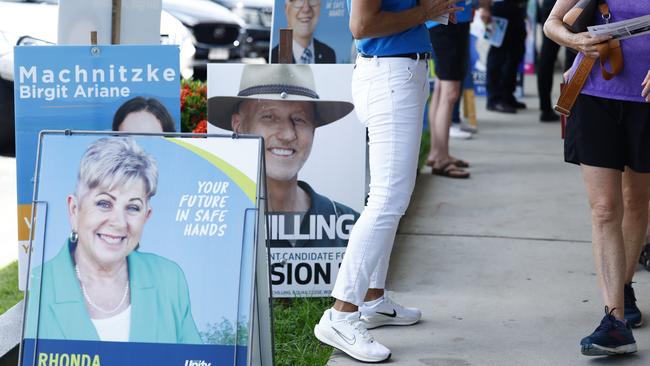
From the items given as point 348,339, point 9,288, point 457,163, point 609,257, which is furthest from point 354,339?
point 457,163

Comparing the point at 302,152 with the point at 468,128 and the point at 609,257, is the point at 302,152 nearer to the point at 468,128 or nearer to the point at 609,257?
the point at 609,257

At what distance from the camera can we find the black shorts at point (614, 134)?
4391mm

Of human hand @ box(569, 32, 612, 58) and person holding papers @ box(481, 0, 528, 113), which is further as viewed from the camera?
person holding papers @ box(481, 0, 528, 113)

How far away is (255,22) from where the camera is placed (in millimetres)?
14320

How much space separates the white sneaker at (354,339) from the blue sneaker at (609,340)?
819 millimetres

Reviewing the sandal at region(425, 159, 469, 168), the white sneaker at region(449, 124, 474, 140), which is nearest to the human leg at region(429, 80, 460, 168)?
the sandal at region(425, 159, 469, 168)

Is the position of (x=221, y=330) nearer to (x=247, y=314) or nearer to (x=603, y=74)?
(x=247, y=314)

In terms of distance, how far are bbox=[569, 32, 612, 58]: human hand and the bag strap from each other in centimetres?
2

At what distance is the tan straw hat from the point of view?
16.4 ft

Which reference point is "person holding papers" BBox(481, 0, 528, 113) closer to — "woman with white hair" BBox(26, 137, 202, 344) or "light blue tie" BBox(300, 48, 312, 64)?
"light blue tie" BBox(300, 48, 312, 64)

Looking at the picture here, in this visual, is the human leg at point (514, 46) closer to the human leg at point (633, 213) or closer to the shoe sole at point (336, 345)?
the human leg at point (633, 213)

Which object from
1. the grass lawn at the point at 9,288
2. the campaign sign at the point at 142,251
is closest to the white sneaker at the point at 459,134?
the grass lawn at the point at 9,288

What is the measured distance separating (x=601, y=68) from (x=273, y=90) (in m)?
1.50

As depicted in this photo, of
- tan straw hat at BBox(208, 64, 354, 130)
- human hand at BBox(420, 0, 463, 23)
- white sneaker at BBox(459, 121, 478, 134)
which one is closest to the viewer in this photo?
human hand at BBox(420, 0, 463, 23)
